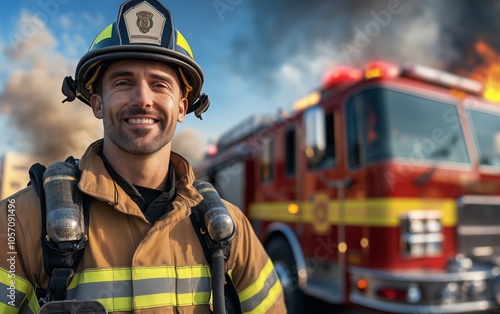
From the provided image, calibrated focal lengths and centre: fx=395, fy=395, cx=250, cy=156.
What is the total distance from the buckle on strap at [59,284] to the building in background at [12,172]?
78.3 inches

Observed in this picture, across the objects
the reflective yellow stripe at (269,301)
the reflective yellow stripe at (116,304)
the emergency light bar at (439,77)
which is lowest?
the reflective yellow stripe at (269,301)

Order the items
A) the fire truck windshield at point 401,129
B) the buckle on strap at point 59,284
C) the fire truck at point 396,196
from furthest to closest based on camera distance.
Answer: the fire truck windshield at point 401,129, the fire truck at point 396,196, the buckle on strap at point 59,284

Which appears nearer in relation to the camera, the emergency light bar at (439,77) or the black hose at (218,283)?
the black hose at (218,283)

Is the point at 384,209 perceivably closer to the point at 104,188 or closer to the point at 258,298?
the point at 258,298

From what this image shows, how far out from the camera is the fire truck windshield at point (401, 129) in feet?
11.0

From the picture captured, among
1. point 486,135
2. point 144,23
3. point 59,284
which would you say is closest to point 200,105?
point 144,23

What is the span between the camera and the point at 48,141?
13.5 feet

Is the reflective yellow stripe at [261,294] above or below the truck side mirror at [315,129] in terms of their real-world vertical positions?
below

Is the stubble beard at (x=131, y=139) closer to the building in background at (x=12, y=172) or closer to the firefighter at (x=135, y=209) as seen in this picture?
the firefighter at (x=135, y=209)

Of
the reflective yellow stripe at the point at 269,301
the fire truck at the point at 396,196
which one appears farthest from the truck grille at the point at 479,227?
the reflective yellow stripe at the point at 269,301

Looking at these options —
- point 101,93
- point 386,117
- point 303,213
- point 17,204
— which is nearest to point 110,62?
point 101,93

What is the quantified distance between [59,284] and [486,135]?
4066 mm

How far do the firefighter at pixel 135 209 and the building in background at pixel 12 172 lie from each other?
1647 millimetres

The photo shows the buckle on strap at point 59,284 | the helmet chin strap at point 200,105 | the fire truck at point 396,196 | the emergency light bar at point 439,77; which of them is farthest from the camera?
the emergency light bar at point 439,77
